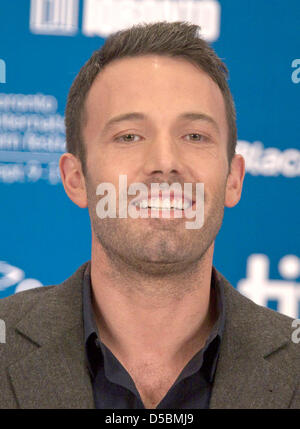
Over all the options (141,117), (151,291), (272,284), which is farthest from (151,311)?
(272,284)

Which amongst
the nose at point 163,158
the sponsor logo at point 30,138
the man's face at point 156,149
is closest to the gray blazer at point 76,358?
the man's face at point 156,149

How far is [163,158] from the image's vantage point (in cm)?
166

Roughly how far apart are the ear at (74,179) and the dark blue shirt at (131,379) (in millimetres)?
454

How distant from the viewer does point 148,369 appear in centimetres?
175

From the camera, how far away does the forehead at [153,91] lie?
174cm

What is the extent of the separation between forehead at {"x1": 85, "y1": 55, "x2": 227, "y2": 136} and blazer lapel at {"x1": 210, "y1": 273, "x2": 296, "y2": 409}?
659mm

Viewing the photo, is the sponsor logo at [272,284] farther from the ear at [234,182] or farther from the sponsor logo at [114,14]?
the sponsor logo at [114,14]

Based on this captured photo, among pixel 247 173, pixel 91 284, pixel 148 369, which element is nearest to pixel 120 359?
pixel 148 369

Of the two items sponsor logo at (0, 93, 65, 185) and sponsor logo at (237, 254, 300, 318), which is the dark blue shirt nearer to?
sponsor logo at (237, 254, 300, 318)

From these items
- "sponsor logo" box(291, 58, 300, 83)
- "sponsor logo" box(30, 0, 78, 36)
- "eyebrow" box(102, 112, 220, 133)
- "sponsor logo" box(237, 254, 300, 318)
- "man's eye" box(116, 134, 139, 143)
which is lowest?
"sponsor logo" box(237, 254, 300, 318)

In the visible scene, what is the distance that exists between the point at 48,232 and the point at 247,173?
3.24 feet

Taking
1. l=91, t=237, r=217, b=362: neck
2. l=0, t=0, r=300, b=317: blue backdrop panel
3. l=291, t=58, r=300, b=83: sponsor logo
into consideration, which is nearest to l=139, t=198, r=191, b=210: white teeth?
l=91, t=237, r=217, b=362: neck

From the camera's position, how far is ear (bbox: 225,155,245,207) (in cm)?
201
